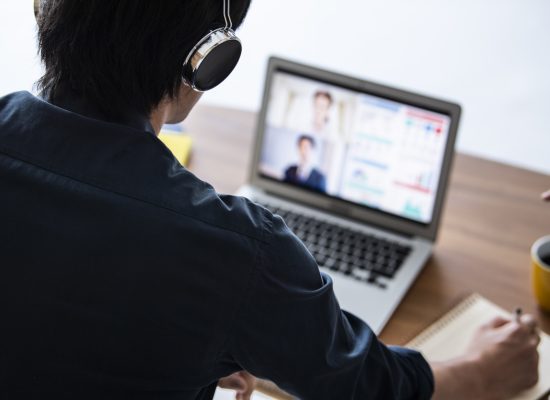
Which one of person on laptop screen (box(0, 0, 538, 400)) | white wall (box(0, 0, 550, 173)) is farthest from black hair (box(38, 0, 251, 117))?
white wall (box(0, 0, 550, 173))

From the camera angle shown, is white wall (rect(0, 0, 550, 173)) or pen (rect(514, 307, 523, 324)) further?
white wall (rect(0, 0, 550, 173))

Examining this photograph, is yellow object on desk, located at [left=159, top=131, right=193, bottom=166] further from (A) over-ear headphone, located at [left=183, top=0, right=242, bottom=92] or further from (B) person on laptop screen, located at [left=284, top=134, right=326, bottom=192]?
(A) over-ear headphone, located at [left=183, top=0, right=242, bottom=92]

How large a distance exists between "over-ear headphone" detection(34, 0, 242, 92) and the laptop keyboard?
546 mm

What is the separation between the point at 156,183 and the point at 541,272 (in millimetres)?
772

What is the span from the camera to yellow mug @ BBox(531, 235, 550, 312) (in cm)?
139

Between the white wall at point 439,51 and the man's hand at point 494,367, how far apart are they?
2.00m

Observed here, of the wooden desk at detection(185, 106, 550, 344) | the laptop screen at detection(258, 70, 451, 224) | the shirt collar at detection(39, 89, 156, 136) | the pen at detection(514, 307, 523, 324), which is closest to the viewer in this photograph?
the shirt collar at detection(39, 89, 156, 136)

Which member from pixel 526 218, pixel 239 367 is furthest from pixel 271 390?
pixel 526 218

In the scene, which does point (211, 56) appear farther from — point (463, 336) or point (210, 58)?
point (463, 336)

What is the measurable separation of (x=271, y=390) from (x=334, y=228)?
1.41 feet

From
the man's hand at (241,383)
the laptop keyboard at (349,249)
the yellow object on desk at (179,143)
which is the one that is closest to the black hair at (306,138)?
the laptop keyboard at (349,249)

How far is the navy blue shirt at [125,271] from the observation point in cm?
86

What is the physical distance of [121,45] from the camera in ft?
3.01

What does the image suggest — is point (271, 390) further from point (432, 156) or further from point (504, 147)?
point (504, 147)
